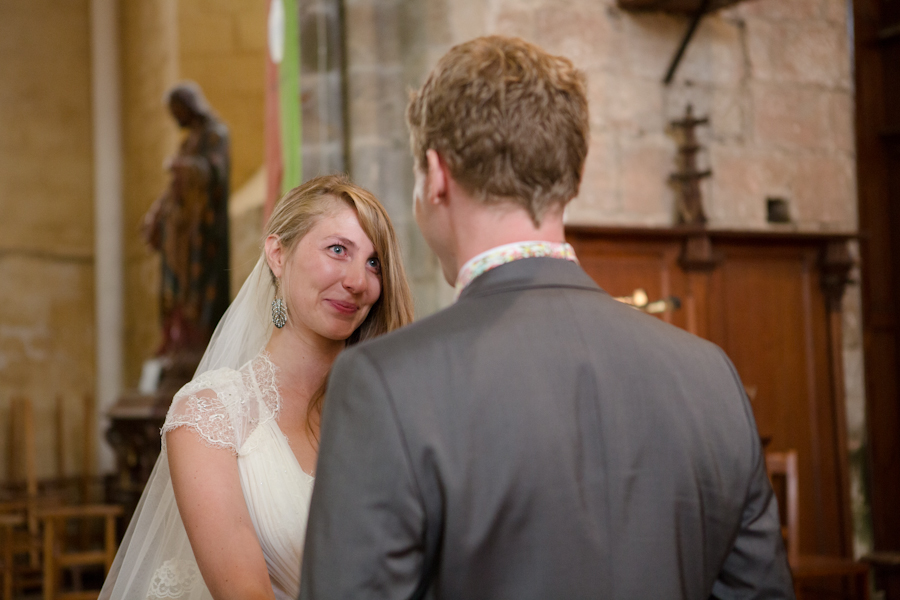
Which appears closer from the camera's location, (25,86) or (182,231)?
(182,231)

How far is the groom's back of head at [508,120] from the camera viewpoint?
1.09m

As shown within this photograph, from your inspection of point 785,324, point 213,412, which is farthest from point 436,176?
point 785,324

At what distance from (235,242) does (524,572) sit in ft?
24.9

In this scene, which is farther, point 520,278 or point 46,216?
point 46,216

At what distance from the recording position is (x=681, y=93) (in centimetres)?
484

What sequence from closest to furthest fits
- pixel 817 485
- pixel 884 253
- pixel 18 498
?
pixel 817 485, pixel 884 253, pixel 18 498

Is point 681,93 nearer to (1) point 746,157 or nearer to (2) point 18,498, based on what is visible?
(1) point 746,157

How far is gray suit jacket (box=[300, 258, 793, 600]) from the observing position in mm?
1021

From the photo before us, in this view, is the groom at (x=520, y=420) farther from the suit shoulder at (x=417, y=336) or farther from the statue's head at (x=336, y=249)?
the statue's head at (x=336, y=249)

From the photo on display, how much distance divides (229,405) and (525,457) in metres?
1.03

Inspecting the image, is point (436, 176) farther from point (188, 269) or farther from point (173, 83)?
point (173, 83)

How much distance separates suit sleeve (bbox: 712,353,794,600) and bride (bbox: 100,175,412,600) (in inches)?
35.9

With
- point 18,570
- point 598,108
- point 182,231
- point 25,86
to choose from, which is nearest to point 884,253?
point 598,108

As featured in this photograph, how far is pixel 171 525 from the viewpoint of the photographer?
6.67 feet
